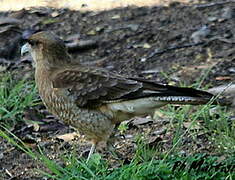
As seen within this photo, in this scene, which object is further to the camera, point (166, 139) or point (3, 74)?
point (3, 74)

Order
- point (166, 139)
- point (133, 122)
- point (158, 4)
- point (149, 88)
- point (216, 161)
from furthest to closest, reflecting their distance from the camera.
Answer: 1. point (158, 4)
2. point (133, 122)
3. point (166, 139)
4. point (149, 88)
5. point (216, 161)

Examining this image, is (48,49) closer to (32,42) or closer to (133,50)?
(32,42)

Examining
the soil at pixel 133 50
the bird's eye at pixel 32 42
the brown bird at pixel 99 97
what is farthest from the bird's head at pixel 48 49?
the soil at pixel 133 50

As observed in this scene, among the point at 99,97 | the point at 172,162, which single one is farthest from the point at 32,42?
the point at 172,162

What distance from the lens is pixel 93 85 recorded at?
6.34m

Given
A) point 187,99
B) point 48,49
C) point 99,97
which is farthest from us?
point 48,49

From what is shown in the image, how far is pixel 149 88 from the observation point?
610 centimetres

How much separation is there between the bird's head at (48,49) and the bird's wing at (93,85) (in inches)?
11.5

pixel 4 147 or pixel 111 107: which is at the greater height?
pixel 111 107

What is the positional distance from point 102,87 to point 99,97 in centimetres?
9

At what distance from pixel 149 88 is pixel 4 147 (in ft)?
5.57

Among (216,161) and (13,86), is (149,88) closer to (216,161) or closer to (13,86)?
(216,161)

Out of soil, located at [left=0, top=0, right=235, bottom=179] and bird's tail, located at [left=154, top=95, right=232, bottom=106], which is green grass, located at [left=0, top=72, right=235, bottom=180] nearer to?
bird's tail, located at [left=154, top=95, right=232, bottom=106]

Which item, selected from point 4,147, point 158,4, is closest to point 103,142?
point 4,147
